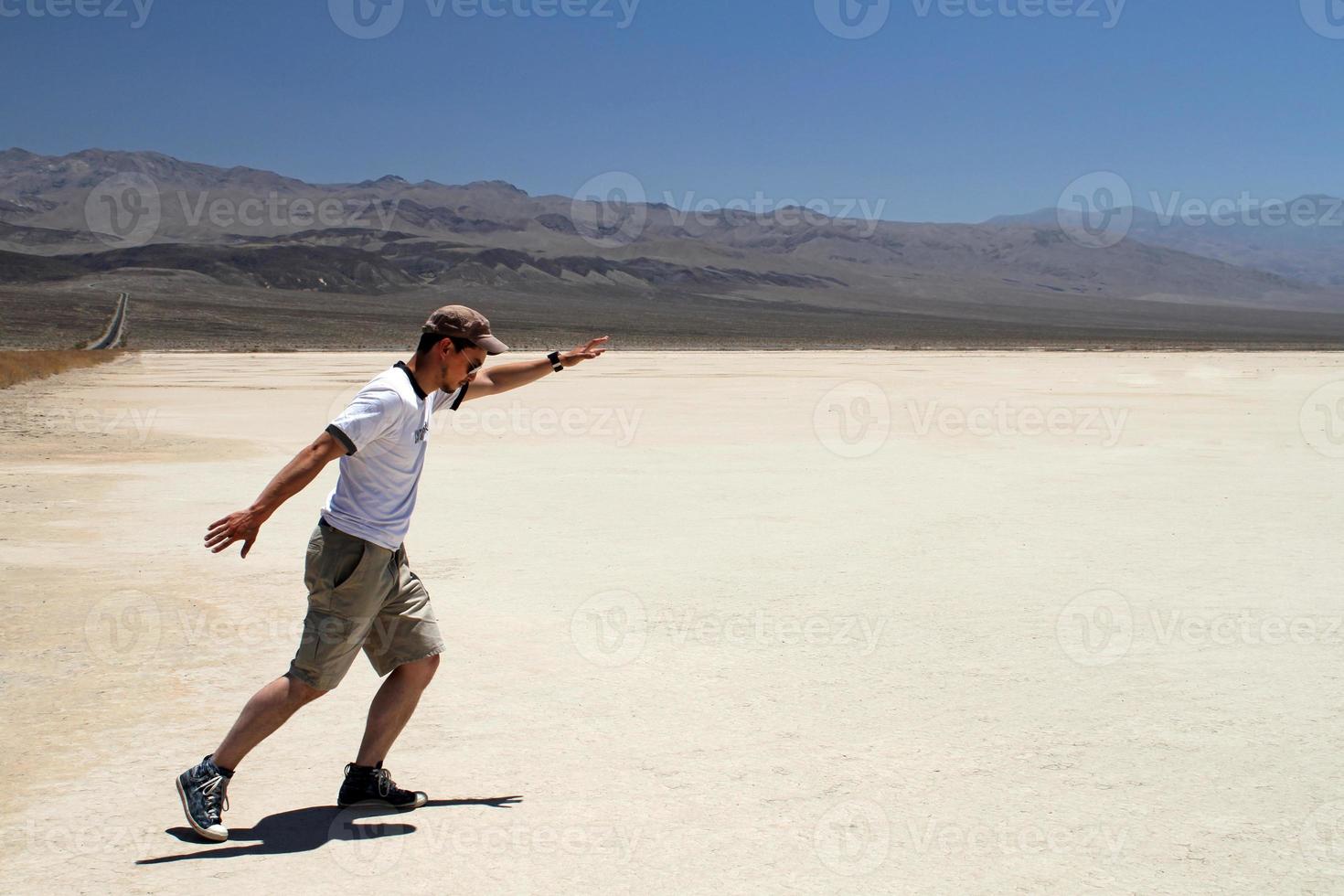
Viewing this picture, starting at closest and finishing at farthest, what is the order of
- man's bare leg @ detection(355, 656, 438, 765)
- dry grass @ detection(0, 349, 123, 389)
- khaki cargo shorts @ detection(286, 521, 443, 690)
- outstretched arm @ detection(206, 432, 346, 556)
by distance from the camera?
outstretched arm @ detection(206, 432, 346, 556) < khaki cargo shorts @ detection(286, 521, 443, 690) < man's bare leg @ detection(355, 656, 438, 765) < dry grass @ detection(0, 349, 123, 389)

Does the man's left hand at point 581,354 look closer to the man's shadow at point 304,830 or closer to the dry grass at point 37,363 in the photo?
the man's shadow at point 304,830

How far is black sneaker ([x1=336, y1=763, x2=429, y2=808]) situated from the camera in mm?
4367

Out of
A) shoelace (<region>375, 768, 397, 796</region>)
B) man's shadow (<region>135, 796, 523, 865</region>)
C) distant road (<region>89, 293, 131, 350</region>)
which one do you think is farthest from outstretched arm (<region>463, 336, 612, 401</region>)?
distant road (<region>89, 293, 131, 350</region>)

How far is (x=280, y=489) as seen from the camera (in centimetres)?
395

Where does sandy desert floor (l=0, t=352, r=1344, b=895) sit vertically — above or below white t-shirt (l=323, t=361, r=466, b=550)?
below

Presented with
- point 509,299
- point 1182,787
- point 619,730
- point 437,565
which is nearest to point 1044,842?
point 1182,787

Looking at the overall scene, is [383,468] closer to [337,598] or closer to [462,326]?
[337,598]

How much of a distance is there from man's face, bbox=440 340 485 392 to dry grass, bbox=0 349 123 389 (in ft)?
88.6

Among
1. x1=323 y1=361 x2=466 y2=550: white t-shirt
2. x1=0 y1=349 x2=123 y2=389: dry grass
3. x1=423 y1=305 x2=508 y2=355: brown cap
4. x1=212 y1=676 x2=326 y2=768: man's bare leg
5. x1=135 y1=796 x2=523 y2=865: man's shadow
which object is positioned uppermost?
x1=0 y1=349 x2=123 y2=389: dry grass

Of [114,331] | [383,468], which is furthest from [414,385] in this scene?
[114,331]

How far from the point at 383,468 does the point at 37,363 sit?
3332 cm

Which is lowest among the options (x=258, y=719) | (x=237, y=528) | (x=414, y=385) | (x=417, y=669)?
(x=258, y=719)

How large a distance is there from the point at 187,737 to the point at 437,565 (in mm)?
3758

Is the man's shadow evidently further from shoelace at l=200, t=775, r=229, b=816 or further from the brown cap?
the brown cap
